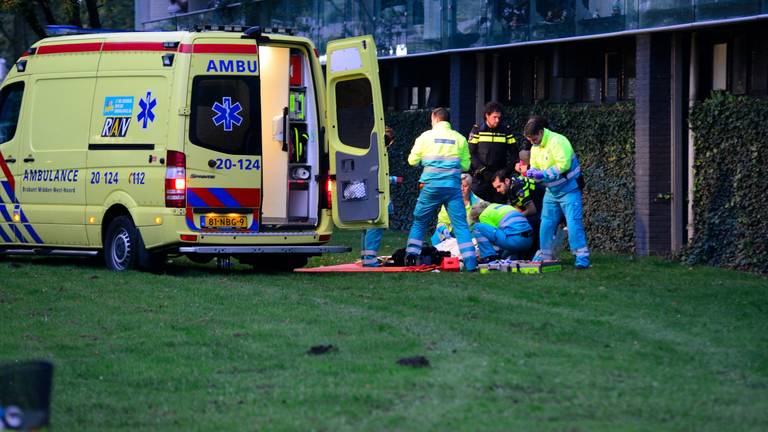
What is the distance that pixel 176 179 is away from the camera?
14594 millimetres

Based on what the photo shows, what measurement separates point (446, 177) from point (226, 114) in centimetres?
238

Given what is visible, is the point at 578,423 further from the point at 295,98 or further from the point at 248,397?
the point at 295,98

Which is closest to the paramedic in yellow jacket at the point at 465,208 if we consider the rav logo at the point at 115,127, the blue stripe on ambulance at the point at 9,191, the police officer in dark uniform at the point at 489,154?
the police officer in dark uniform at the point at 489,154

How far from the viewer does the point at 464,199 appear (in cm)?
1659

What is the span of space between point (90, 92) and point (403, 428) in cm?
927

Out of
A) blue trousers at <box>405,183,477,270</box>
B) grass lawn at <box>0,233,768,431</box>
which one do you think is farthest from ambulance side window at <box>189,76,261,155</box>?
blue trousers at <box>405,183,477,270</box>

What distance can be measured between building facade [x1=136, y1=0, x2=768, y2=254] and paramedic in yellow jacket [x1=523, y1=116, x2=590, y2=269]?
219 centimetres

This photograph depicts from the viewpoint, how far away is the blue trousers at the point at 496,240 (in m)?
16.2

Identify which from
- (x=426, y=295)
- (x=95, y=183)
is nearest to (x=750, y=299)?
(x=426, y=295)

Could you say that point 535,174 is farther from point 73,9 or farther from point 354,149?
point 73,9

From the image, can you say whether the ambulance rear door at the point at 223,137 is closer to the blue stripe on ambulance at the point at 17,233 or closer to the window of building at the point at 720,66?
the blue stripe on ambulance at the point at 17,233

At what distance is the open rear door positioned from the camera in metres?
15.0

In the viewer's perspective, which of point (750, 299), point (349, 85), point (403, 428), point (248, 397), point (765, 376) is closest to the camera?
point (403, 428)

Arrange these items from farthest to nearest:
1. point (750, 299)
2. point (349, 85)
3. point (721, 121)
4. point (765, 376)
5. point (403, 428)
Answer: point (721, 121) → point (349, 85) → point (750, 299) → point (765, 376) → point (403, 428)
